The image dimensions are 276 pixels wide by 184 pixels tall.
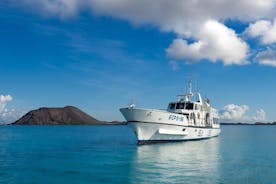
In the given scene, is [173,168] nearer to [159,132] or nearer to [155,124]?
[155,124]

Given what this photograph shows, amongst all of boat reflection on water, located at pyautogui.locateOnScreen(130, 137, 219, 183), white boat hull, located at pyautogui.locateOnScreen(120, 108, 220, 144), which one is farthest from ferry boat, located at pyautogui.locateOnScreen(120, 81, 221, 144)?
boat reflection on water, located at pyautogui.locateOnScreen(130, 137, 219, 183)

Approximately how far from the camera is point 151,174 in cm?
2650

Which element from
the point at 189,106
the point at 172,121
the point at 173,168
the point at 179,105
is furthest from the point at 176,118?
Result: the point at 173,168

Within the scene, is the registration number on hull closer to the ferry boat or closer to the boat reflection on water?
the ferry boat

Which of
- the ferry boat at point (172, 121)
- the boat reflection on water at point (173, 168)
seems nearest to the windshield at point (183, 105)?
the ferry boat at point (172, 121)

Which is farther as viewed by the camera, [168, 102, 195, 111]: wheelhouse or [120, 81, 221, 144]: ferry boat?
[168, 102, 195, 111]: wheelhouse

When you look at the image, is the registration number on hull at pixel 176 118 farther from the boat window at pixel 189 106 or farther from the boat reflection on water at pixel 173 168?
the boat reflection on water at pixel 173 168

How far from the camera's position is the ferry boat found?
1953 inches

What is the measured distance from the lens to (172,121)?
52.4 meters

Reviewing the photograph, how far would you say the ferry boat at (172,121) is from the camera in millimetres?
49594

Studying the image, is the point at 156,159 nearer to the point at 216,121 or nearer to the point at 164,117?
the point at 164,117

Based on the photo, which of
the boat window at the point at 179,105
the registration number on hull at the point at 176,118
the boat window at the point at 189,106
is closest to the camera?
the registration number on hull at the point at 176,118

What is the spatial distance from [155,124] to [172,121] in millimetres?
3589

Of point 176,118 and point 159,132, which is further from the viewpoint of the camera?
point 176,118
